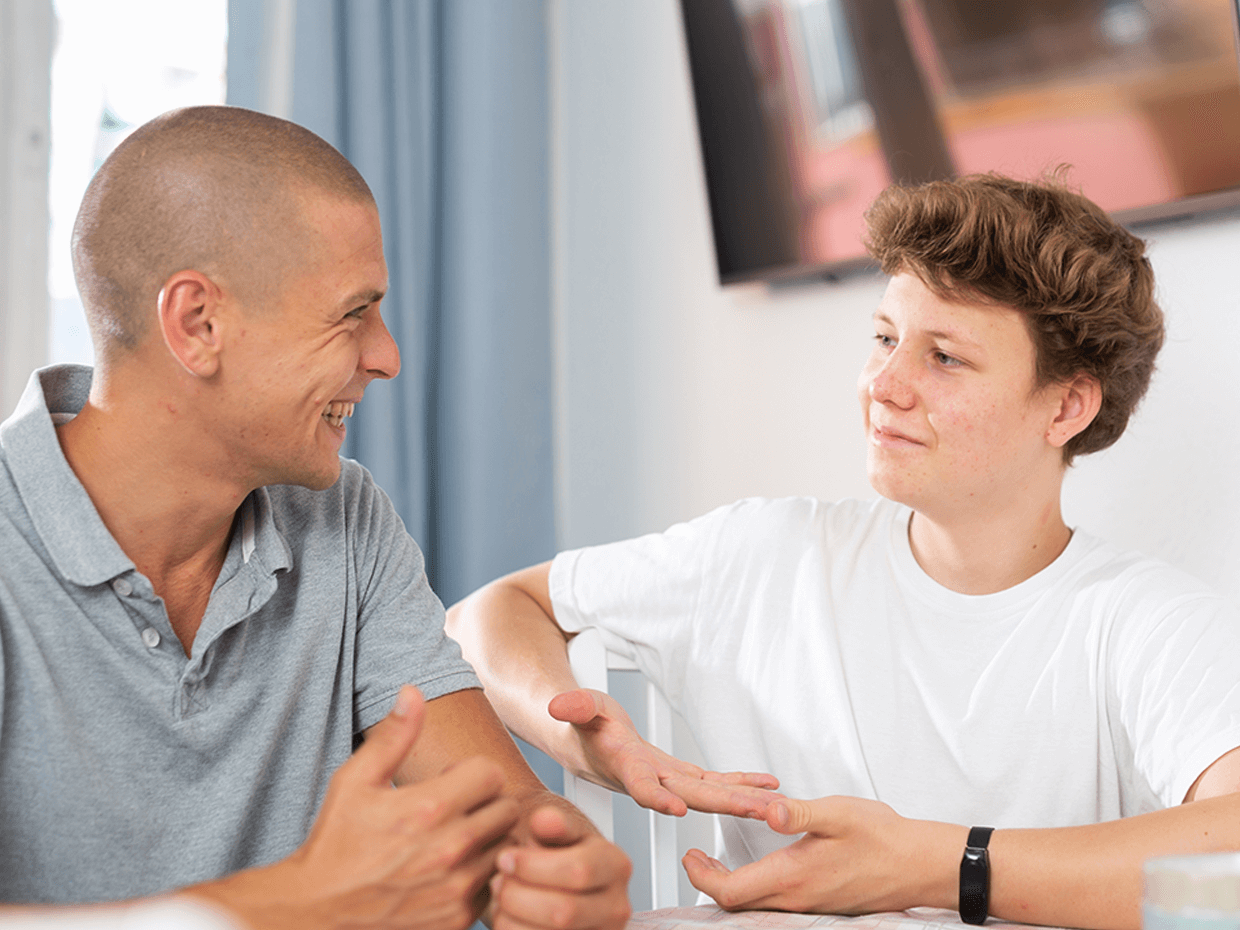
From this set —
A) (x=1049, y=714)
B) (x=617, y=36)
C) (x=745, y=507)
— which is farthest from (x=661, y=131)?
(x=1049, y=714)

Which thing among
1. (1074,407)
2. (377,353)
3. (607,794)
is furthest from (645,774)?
(1074,407)

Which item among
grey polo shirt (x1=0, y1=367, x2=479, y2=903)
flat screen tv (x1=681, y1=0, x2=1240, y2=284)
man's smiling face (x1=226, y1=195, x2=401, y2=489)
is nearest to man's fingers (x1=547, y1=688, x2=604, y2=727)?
grey polo shirt (x1=0, y1=367, x2=479, y2=903)

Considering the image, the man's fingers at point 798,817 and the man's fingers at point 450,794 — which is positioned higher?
the man's fingers at point 450,794

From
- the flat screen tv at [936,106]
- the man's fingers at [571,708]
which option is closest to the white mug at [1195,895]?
the man's fingers at [571,708]

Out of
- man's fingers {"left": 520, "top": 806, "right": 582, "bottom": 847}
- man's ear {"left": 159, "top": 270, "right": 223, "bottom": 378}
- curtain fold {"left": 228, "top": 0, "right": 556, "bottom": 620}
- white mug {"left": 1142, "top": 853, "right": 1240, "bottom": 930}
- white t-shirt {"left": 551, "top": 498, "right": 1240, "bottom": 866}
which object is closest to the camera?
white mug {"left": 1142, "top": 853, "right": 1240, "bottom": 930}

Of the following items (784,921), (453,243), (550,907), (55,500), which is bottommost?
(784,921)

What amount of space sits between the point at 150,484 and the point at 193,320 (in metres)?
0.15

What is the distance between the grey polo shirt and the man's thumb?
27cm

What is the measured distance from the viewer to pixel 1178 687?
1.13 m

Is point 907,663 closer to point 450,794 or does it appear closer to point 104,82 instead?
point 450,794

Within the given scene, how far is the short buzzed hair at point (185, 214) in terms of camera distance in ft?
3.22

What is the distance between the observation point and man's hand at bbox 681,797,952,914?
38.1 inches

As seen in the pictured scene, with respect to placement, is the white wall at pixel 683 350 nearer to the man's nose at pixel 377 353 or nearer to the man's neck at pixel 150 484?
the man's nose at pixel 377 353

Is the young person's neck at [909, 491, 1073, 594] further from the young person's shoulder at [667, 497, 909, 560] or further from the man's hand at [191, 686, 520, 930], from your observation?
the man's hand at [191, 686, 520, 930]
